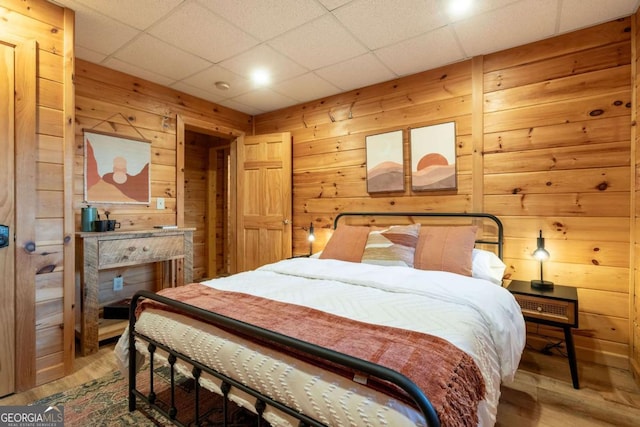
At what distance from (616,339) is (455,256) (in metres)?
1.28

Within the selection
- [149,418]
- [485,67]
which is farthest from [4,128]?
[485,67]

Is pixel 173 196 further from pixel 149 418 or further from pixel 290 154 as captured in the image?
pixel 149 418

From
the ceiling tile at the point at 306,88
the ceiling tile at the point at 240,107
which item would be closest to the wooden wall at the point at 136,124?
the ceiling tile at the point at 240,107

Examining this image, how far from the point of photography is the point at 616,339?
7.12 feet

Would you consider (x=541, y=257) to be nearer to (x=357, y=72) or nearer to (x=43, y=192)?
(x=357, y=72)

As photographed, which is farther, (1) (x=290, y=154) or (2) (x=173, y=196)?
(1) (x=290, y=154)

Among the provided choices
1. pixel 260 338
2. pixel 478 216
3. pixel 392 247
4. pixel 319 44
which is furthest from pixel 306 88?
pixel 260 338

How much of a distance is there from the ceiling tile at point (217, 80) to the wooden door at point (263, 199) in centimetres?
66

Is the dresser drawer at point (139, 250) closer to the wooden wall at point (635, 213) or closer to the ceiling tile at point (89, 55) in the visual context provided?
the ceiling tile at point (89, 55)

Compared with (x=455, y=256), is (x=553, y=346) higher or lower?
lower

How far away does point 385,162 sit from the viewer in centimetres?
313

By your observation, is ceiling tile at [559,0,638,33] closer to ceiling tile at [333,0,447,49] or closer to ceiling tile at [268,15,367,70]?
ceiling tile at [333,0,447,49]

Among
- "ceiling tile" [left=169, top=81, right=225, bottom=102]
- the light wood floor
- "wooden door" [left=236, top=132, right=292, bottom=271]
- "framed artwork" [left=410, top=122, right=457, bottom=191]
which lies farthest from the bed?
"ceiling tile" [left=169, top=81, right=225, bottom=102]

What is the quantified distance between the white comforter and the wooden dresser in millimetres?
1126
